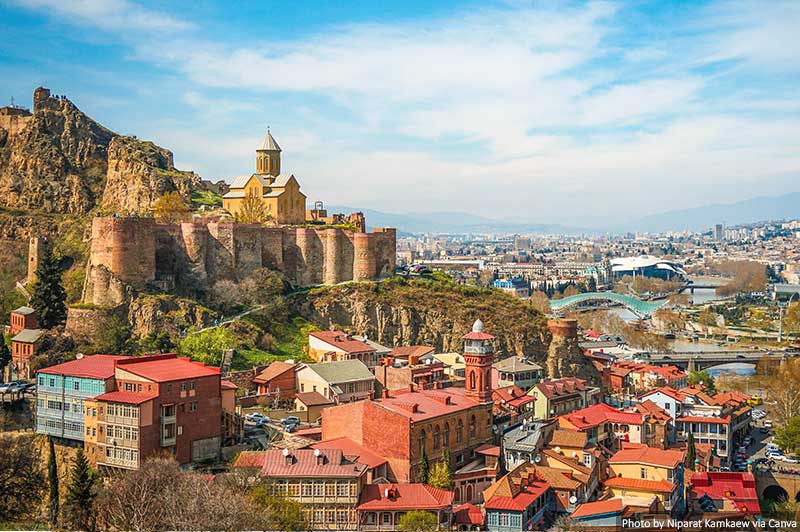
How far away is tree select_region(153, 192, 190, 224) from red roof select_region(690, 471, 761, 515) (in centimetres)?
3054

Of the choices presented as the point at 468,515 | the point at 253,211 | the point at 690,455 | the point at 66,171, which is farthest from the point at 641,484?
the point at 66,171

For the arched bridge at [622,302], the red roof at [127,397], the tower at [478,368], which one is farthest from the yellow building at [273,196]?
the arched bridge at [622,302]

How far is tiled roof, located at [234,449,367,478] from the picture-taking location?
90.9 ft

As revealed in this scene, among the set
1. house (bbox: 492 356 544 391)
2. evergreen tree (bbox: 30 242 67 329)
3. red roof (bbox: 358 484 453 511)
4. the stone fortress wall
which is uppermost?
the stone fortress wall

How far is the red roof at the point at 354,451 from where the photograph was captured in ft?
99.2

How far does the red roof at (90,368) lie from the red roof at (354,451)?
780cm

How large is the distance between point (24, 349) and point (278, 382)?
11.4 metres

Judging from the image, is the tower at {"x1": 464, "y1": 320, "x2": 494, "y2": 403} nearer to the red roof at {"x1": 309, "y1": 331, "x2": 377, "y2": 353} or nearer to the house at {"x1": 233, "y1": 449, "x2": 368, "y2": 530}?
the house at {"x1": 233, "y1": 449, "x2": 368, "y2": 530}

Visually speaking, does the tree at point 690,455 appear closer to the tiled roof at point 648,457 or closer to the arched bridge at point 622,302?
the tiled roof at point 648,457

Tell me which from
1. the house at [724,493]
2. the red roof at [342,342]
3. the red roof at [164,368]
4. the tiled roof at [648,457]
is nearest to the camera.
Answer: the red roof at [164,368]

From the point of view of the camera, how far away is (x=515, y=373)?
151ft

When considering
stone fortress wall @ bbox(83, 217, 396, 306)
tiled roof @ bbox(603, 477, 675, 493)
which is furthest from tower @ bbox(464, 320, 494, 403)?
stone fortress wall @ bbox(83, 217, 396, 306)

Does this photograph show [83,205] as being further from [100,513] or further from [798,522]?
Result: [798,522]

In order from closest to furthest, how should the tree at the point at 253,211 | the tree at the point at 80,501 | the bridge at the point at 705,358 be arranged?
the tree at the point at 80,501, the tree at the point at 253,211, the bridge at the point at 705,358
